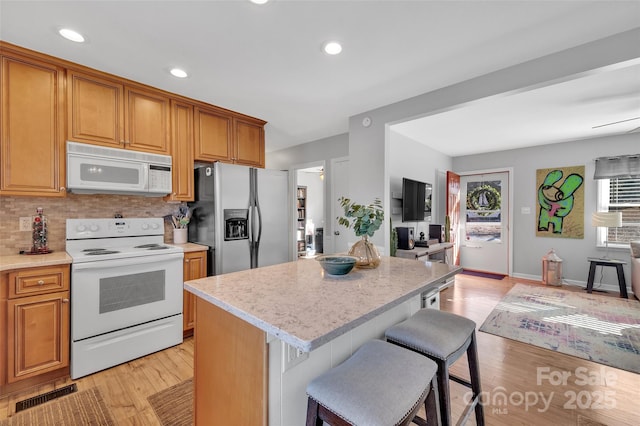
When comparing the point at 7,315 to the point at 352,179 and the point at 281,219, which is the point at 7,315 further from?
the point at 352,179

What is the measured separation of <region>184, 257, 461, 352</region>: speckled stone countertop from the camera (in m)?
0.84

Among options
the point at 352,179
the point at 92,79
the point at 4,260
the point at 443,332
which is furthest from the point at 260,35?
the point at 4,260

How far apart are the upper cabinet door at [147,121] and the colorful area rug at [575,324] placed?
3.96m

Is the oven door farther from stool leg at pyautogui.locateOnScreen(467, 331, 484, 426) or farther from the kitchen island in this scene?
stool leg at pyautogui.locateOnScreen(467, 331, 484, 426)

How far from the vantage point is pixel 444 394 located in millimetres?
1185

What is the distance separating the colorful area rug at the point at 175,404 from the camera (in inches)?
65.2

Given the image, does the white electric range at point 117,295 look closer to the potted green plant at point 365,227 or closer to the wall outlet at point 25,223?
the wall outlet at point 25,223

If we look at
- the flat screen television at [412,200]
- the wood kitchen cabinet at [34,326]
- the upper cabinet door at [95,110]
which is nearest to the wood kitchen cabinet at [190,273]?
the wood kitchen cabinet at [34,326]

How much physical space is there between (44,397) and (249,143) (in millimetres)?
2921

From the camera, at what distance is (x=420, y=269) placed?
1627mm

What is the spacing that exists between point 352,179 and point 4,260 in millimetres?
3111

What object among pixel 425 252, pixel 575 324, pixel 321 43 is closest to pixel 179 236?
pixel 321 43

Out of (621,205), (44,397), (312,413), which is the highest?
(621,205)

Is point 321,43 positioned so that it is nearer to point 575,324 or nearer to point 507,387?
point 507,387
